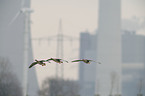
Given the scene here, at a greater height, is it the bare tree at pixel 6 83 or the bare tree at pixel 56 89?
the bare tree at pixel 6 83

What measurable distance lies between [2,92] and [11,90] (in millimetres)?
7117

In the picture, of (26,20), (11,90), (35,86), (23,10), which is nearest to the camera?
(26,20)

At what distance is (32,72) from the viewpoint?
652 feet

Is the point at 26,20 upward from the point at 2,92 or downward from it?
upward

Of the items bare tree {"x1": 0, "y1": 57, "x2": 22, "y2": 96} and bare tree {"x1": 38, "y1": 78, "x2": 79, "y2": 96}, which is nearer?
bare tree {"x1": 0, "y1": 57, "x2": 22, "y2": 96}

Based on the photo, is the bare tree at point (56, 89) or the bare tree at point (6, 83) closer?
the bare tree at point (6, 83)

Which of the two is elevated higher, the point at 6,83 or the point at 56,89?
the point at 6,83

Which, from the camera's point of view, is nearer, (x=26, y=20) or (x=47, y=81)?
(x=26, y=20)

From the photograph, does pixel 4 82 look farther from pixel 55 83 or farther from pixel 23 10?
pixel 23 10

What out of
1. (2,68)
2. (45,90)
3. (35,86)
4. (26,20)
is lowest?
(35,86)

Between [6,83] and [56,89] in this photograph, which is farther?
[56,89]

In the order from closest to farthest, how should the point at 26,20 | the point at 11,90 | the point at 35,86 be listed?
1. the point at 26,20
2. the point at 11,90
3. the point at 35,86

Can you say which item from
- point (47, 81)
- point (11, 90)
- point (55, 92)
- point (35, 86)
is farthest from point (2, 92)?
point (35, 86)

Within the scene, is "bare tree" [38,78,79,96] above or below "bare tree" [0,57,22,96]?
below
